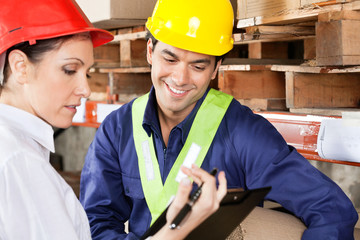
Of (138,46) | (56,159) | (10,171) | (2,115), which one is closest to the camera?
(10,171)

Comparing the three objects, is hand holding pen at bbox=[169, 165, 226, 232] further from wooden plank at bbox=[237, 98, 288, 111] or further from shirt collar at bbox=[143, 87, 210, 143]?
wooden plank at bbox=[237, 98, 288, 111]

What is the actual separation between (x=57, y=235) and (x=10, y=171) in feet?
0.79

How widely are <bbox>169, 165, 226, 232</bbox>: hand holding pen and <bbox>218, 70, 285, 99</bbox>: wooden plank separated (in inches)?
72.9

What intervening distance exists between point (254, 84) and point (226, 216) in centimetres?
167

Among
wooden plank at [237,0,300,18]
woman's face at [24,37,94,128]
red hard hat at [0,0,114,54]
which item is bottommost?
woman's face at [24,37,94,128]

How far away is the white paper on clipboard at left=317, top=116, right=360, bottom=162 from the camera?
2.37 metres

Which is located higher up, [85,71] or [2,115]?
[85,71]

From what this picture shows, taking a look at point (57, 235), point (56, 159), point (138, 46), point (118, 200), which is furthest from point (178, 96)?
point (56, 159)

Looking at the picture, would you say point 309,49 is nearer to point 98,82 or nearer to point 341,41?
point 341,41

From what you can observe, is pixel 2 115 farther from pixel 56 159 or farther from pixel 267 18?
pixel 56 159

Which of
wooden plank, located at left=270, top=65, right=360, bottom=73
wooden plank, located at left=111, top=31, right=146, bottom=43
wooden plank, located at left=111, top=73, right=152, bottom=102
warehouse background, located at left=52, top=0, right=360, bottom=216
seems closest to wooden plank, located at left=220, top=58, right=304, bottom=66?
warehouse background, located at left=52, top=0, right=360, bottom=216

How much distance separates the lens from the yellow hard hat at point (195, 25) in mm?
2420

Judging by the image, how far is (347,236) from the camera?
210 centimetres

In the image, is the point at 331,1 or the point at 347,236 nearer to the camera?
the point at 347,236
